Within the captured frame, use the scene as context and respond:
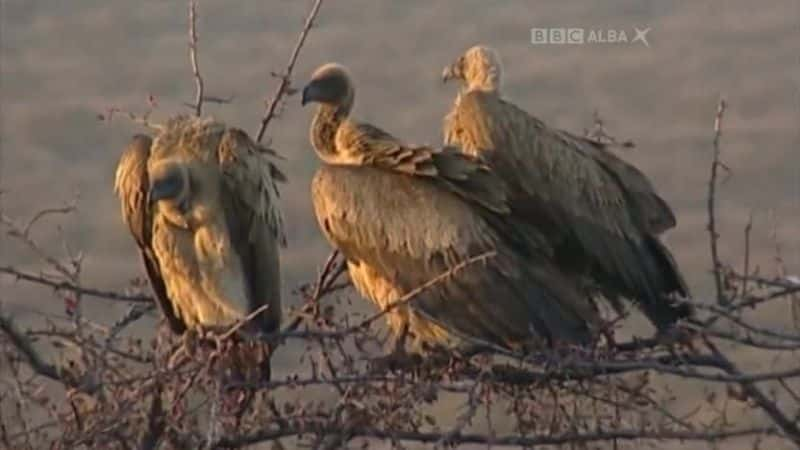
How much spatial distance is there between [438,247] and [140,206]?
3.06 feet

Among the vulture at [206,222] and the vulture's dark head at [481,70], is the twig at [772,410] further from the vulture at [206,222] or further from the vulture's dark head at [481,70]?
the vulture's dark head at [481,70]

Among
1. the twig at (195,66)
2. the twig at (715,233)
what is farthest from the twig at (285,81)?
the twig at (715,233)

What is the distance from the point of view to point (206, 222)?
19.3 feet

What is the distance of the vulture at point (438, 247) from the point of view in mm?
5539

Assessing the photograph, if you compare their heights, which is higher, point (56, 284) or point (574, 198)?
point (574, 198)

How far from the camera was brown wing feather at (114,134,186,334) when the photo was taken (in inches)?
231

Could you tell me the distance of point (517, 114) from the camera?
6.18 m

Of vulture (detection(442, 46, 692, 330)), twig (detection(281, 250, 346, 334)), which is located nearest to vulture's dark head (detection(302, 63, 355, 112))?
vulture (detection(442, 46, 692, 330))

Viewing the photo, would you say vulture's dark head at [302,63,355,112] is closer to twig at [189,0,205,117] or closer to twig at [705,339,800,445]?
twig at [189,0,205,117]

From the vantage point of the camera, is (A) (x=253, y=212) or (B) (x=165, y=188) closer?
(B) (x=165, y=188)

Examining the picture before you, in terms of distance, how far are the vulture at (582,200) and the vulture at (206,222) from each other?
0.70 m

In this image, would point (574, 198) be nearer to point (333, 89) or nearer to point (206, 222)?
point (333, 89)

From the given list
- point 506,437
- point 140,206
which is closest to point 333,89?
point 140,206

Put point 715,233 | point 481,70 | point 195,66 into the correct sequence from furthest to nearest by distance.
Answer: point 481,70 < point 195,66 < point 715,233
